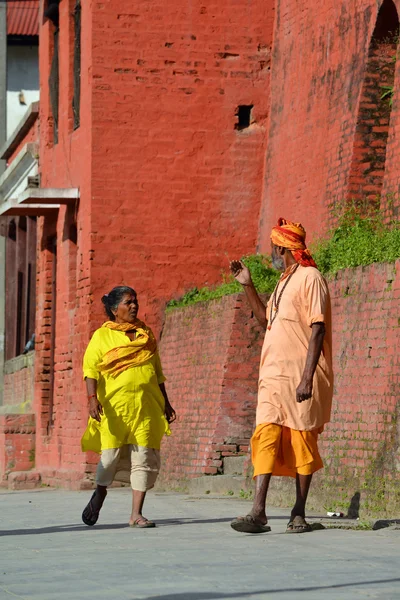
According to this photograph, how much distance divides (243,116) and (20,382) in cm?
780

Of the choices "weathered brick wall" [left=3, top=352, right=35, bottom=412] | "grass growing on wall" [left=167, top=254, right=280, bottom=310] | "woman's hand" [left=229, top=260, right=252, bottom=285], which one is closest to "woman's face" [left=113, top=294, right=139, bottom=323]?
"woman's hand" [left=229, top=260, right=252, bottom=285]

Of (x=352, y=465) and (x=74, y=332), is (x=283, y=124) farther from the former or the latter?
(x=352, y=465)

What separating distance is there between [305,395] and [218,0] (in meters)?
9.43

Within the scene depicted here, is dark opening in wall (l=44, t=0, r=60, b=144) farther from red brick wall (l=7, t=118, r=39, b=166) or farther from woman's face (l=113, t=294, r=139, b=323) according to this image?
woman's face (l=113, t=294, r=139, b=323)

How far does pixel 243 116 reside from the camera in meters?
17.5

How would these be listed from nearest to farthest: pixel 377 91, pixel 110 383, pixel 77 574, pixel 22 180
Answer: pixel 77 574 < pixel 110 383 < pixel 377 91 < pixel 22 180

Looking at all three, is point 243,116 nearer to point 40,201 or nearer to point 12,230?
point 40,201

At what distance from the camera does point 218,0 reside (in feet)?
56.6

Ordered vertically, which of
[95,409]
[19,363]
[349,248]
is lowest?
[95,409]

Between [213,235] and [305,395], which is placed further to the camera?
[213,235]

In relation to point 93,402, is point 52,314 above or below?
above

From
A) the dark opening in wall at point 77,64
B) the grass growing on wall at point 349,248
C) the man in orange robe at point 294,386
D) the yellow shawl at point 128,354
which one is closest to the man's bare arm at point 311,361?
the man in orange robe at point 294,386

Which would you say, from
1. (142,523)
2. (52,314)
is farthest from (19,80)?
(142,523)

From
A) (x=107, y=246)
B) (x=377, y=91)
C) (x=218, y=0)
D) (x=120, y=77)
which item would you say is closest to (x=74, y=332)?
(x=107, y=246)
